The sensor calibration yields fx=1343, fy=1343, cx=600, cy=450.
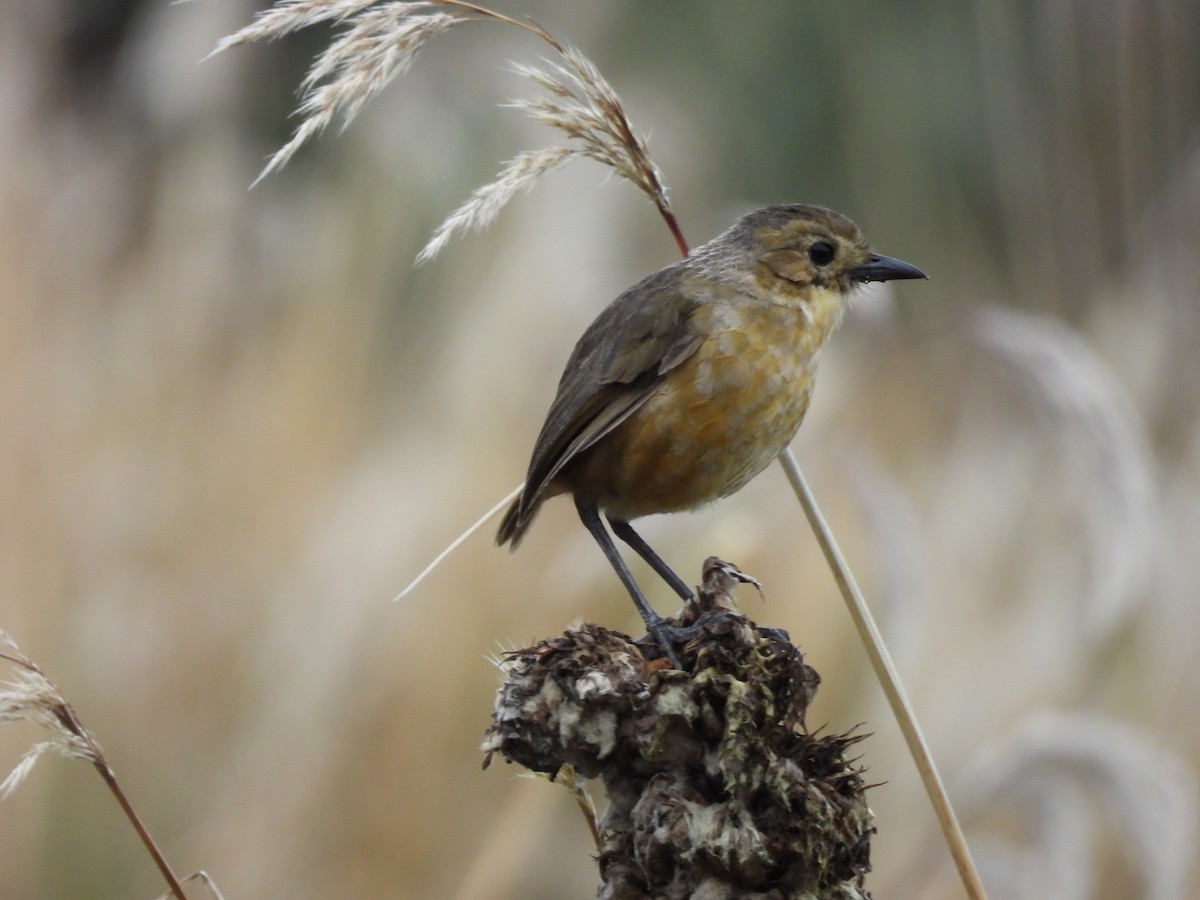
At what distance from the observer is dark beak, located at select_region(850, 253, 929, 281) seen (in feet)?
7.35

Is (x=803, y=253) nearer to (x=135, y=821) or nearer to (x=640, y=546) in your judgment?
(x=640, y=546)

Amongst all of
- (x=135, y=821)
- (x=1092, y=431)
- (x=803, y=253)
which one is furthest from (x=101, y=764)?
(x=1092, y=431)

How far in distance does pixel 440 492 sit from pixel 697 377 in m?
1.42

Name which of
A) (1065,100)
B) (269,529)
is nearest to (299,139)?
(269,529)

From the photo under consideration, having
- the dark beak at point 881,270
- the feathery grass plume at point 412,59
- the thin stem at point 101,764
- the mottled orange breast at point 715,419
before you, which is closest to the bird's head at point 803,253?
the dark beak at point 881,270

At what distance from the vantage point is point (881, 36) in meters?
5.82

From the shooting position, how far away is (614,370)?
2111 millimetres

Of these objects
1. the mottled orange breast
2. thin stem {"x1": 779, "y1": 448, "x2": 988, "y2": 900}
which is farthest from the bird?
thin stem {"x1": 779, "y1": 448, "x2": 988, "y2": 900}

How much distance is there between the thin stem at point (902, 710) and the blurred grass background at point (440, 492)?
0.64 metres

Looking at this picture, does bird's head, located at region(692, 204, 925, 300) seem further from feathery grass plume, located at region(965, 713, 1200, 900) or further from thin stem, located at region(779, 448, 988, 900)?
feathery grass plume, located at region(965, 713, 1200, 900)

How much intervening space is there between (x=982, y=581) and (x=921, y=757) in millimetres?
2363

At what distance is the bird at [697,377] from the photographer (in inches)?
80.4

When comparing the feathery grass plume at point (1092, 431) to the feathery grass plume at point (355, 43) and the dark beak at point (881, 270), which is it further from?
the feathery grass plume at point (355, 43)

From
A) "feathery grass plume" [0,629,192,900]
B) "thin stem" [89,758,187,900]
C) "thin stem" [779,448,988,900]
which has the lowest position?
"thin stem" [89,758,187,900]
